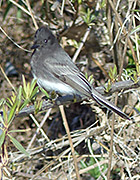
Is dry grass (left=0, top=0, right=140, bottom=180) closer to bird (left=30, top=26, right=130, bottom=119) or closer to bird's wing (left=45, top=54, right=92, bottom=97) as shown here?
bird (left=30, top=26, right=130, bottom=119)

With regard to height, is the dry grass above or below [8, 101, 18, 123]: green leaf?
below

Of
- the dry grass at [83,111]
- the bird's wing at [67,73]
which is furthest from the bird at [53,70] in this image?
the dry grass at [83,111]

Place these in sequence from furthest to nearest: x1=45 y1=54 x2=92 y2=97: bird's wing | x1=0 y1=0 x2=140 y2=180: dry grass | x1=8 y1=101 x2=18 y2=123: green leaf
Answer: x1=0 y1=0 x2=140 y2=180: dry grass
x1=45 y1=54 x2=92 y2=97: bird's wing
x1=8 y1=101 x2=18 y2=123: green leaf

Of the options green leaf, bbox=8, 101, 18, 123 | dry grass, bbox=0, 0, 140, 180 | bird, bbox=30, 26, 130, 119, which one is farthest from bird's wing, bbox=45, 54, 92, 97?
green leaf, bbox=8, 101, 18, 123

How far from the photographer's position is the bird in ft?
7.67

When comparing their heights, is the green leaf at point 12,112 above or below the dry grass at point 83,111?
above

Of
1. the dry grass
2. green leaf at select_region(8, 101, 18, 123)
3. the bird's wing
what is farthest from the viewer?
the dry grass

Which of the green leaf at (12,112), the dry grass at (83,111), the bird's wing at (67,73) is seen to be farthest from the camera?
the dry grass at (83,111)

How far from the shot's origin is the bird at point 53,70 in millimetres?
2338

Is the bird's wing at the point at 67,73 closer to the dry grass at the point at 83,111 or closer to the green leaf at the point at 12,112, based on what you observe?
the dry grass at the point at 83,111

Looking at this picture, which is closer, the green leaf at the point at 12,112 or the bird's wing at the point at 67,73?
the green leaf at the point at 12,112

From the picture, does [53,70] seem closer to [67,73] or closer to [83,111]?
[67,73]

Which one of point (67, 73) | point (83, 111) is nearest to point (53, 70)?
point (67, 73)

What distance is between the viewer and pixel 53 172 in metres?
2.90
